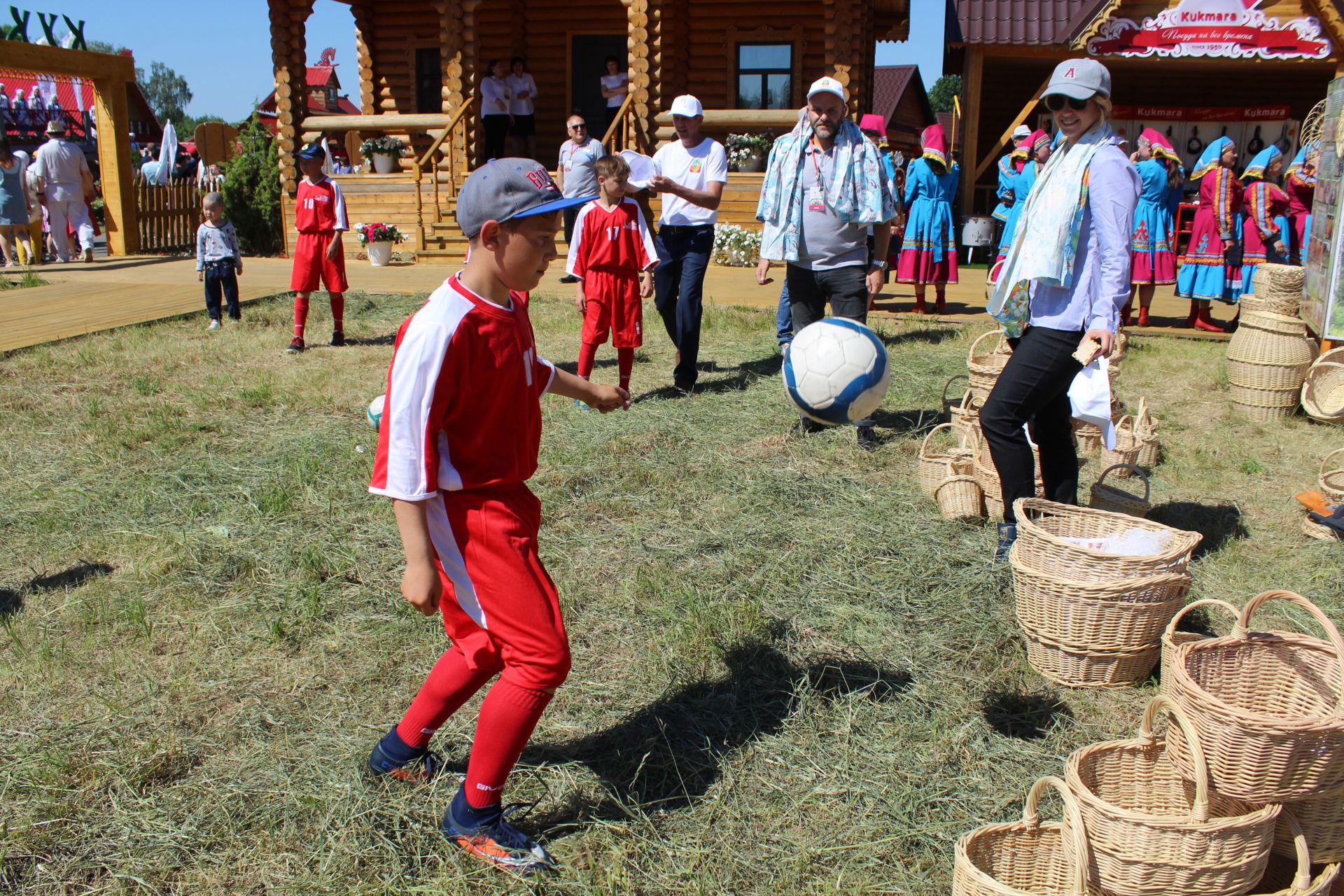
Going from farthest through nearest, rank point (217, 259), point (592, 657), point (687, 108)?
point (217, 259) < point (687, 108) < point (592, 657)

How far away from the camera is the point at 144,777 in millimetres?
2967

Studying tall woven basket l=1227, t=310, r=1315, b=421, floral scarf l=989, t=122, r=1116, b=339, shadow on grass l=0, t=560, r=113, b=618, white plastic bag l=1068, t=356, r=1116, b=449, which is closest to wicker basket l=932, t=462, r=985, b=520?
white plastic bag l=1068, t=356, r=1116, b=449

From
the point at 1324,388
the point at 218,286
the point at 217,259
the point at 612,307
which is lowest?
the point at 1324,388

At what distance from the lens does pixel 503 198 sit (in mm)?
2453

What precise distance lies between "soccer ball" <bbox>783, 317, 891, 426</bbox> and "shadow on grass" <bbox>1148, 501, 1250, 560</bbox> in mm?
1488

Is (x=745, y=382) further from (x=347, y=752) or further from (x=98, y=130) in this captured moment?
(x=98, y=130)

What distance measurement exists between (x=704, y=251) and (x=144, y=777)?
17.7 ft

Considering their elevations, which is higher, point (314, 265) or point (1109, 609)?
point (314, 265)

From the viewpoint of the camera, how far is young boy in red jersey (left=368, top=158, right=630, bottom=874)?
2408 millimetres

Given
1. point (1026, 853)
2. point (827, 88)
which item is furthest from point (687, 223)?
point (1026, 853)

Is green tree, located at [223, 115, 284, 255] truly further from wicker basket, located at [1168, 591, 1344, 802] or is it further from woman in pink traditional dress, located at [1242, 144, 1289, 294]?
wicker basket, located at [1168, 591, 1344, 802]

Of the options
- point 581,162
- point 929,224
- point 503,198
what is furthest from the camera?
point 581,162

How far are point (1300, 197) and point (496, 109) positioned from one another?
12.2 meters

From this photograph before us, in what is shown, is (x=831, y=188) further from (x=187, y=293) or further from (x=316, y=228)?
(x=187, y=293)
